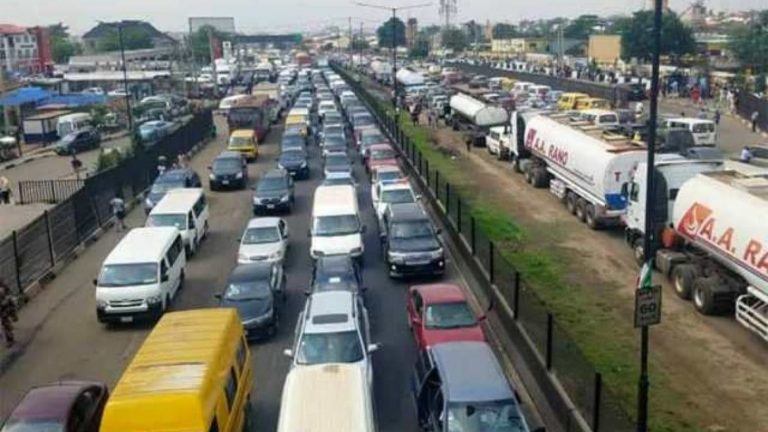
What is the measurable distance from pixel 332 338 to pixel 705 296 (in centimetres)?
902

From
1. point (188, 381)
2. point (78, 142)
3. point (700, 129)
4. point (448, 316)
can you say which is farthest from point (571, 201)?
point (78, 142)

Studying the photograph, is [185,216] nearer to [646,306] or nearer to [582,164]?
[582,164]

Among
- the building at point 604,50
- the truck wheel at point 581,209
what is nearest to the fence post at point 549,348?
the truck wheel at point 581,209

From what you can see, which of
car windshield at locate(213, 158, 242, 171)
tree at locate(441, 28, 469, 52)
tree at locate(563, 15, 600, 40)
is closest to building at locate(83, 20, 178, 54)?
tree at locate(441, 28, 469, 52)

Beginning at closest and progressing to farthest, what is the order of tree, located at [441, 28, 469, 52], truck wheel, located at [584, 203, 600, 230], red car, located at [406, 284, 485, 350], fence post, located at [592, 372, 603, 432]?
fence post, located at [592, 372, 603, 432], red car, located at [406, 284, 485, 350], truck wheel, located at [584, 203, 600, 230], tree, located at [441, 28, 469, 52]

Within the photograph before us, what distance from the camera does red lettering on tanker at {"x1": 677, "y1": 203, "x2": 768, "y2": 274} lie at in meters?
16.5

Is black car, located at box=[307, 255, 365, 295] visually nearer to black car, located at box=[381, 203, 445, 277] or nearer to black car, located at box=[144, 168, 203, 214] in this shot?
black car, located at box=[381, 203, 445, 277]

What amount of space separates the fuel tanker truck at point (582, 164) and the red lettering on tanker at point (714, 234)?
549 cm

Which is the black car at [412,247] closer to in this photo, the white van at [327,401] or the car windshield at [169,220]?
the car windshield at [169,220]

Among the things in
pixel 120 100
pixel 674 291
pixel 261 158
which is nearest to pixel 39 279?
pixel 674 291

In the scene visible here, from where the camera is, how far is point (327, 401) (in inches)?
470

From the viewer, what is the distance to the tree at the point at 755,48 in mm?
78250

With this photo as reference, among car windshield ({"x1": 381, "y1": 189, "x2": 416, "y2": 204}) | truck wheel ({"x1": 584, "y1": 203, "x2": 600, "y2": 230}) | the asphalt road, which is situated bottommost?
the asphalt road

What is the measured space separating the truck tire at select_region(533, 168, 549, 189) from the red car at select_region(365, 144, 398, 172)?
605cm
